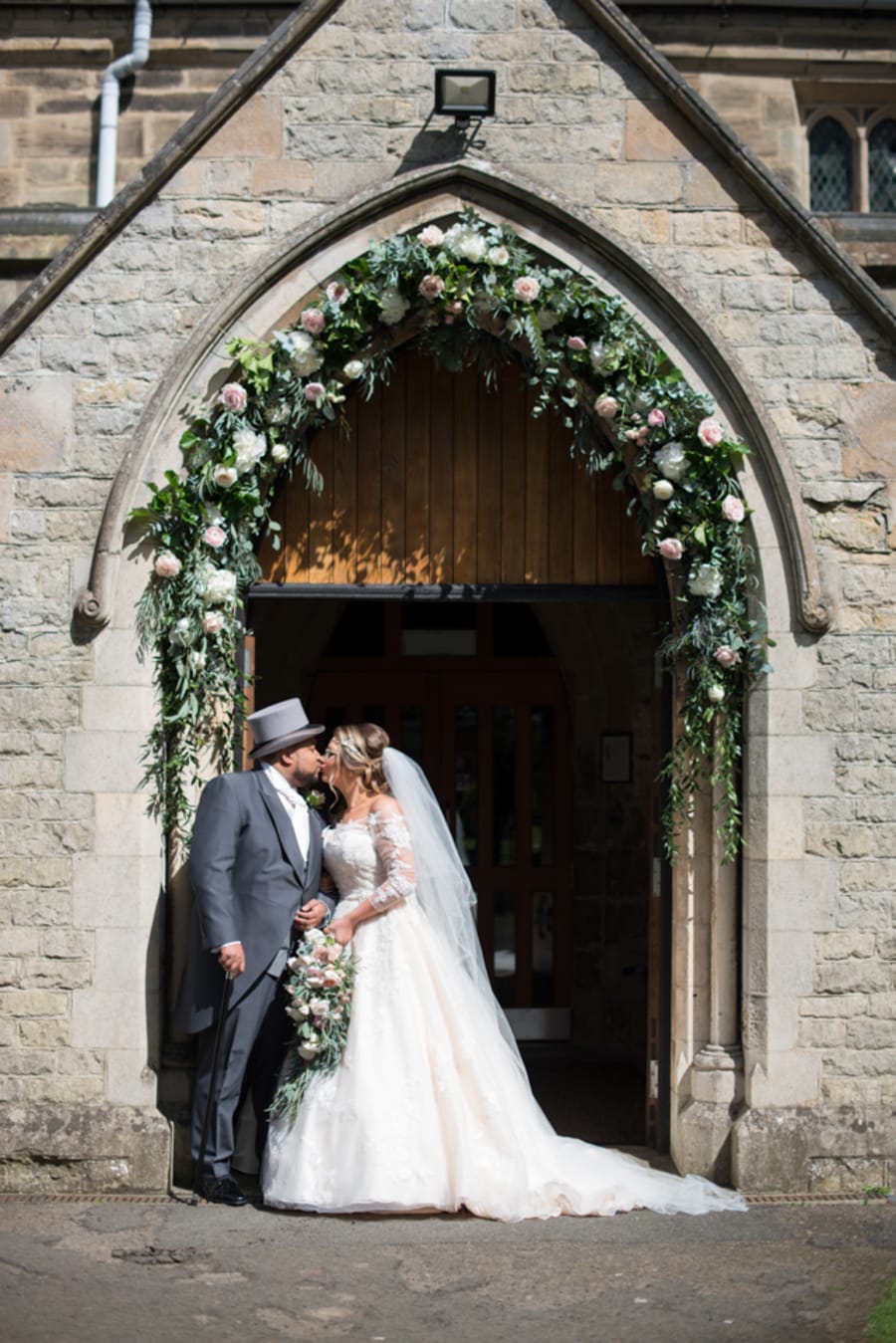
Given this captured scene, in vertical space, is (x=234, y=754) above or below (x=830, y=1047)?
above

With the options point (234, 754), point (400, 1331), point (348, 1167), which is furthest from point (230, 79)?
point (400, 1331)

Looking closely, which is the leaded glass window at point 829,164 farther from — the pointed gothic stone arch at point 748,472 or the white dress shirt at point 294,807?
the white dress shirt at point 294,807

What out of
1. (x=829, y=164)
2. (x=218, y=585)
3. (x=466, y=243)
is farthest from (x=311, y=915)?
(x=829, y=164)

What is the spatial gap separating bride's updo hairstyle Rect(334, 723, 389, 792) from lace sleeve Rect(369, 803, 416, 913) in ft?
0.57

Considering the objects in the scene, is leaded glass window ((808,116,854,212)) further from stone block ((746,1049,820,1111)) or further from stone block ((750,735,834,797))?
stone block ((746,1049,820,1111))

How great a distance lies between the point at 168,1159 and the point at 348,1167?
86 cm

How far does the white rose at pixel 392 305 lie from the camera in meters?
6.69

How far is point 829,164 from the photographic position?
403 inches

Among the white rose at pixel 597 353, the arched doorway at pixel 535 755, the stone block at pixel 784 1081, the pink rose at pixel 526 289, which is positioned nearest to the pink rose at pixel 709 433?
the white rose at pixel 597 353

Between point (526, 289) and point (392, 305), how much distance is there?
575mm

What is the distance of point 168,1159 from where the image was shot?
21.4 feet

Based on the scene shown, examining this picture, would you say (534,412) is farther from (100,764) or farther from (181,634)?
(100,764)

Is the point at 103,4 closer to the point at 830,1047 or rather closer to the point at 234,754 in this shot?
the point at 234,754

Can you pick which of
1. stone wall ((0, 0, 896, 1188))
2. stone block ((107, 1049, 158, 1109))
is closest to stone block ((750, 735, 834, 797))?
stone wall ((0, 0, 896, 1188))
